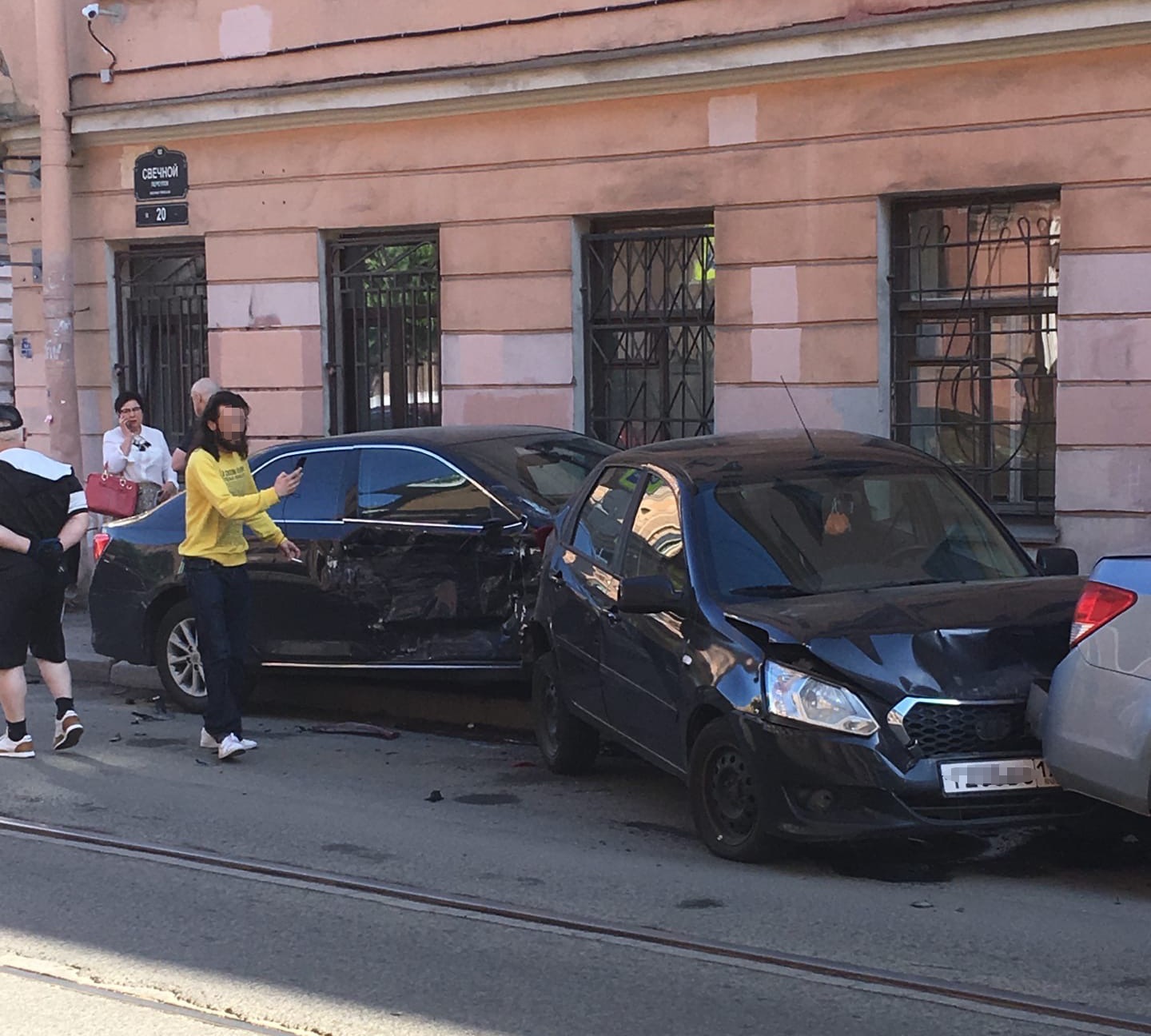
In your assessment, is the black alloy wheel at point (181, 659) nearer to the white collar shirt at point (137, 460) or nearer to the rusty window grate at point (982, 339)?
the white collar shirt at point (137, 460)

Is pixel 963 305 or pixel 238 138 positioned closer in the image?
pixel 963 305

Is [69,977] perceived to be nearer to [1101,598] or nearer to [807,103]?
[1101,598]

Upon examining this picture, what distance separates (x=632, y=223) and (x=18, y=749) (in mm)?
6550

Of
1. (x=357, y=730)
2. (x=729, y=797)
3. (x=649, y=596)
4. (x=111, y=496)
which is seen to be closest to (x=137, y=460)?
(x=111, y=496)

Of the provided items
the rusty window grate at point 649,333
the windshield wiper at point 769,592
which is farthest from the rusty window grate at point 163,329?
the windshield wiper at point 769,592

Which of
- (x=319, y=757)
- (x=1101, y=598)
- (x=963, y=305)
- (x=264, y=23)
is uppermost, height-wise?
(x=264, y=23)

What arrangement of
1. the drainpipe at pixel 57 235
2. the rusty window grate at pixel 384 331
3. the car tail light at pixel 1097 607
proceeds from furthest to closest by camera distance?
the drainpipe at pixel 57 235
the rusty window grate at pixel 384 331
the car tail light at pixel 1097 607

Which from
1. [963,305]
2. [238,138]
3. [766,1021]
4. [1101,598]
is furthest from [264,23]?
[766,1021]

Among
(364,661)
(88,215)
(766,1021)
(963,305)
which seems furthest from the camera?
(88,215)

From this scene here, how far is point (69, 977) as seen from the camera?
5.54 meters

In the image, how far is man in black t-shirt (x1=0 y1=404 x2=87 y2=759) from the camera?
9.02 m

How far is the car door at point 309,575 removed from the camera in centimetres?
999

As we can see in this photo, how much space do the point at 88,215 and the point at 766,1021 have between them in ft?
43.6

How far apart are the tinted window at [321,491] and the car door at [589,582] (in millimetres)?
2052
